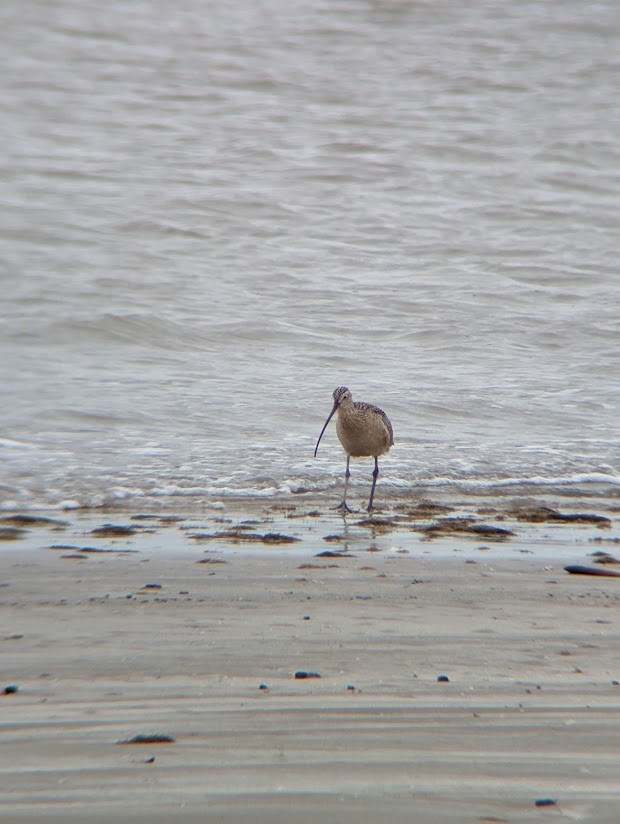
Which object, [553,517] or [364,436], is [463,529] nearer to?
[553,517]

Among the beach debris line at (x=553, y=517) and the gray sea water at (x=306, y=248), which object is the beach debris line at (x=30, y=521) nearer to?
the gray sea water at (x=306, y=248)

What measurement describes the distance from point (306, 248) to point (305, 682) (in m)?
12.9

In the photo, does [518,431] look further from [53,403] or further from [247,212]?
[247,212]

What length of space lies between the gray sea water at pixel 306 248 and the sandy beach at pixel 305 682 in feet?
6.88

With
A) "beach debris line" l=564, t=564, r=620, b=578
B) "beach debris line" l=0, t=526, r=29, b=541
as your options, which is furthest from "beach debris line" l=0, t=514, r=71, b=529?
"beach debris line" l=564, t=564, r=620, b=578

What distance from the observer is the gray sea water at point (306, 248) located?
770cm

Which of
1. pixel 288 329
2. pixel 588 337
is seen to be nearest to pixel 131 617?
pixel 288 329

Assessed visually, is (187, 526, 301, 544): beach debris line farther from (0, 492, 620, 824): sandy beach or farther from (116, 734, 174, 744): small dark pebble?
(116, 734, 174, 744): small dark pebble

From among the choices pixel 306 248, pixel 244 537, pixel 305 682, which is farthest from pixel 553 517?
pixel 306 248

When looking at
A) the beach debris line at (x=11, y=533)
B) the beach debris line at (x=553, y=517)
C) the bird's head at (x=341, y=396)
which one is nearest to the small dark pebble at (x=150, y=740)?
the beach debris line at (x=11, y=533)

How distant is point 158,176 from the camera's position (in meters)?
18.1

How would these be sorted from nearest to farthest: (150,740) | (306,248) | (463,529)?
(150,740) → (463,529) → (306,248)

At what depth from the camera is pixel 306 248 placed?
15.3 m

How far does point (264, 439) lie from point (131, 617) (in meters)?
4.41
